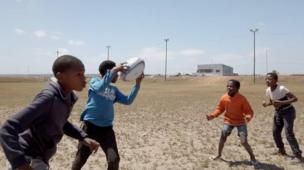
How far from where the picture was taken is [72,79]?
12.1 feet

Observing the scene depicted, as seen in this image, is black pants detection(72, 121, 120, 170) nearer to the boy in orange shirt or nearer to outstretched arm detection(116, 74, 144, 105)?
outstretched arm detection(116, 74, 144, 105)

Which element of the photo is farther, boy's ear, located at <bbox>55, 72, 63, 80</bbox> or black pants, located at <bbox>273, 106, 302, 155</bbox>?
black pants, located at <bbox>273, 106, 302, 155</bbox>

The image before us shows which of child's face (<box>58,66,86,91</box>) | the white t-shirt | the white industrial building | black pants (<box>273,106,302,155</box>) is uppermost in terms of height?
the white industrial building

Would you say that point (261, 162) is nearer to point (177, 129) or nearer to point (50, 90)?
point (177, 129)

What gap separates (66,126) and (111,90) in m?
2.25

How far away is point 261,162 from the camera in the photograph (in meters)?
9.52

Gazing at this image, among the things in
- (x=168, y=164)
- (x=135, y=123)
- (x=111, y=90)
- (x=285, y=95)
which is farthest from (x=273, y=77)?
(x=135, y=123)

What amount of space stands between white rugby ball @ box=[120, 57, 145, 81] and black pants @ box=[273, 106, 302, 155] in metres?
4.71

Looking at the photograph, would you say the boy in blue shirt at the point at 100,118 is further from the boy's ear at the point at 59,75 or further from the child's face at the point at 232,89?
the child's face at the point at 232,89

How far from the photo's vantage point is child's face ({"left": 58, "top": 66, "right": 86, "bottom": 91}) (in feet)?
12.0

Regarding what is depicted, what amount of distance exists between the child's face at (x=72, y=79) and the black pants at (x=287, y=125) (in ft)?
22.6

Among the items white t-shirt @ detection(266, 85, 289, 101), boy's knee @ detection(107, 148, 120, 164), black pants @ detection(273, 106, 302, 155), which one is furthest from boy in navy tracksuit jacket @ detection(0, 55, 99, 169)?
black pants @ detection(273, 106, 302, 155)

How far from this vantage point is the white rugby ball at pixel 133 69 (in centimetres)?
585

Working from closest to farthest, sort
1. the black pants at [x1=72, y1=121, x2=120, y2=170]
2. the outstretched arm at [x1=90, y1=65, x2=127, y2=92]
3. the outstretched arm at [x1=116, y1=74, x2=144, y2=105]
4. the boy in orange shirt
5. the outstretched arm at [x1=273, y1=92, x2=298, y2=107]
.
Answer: the outstretched arm at [x1=90, y1=65, x2=127, y2=92] < the black pants at [x1=72, y1=121, x2=120, y2=170] < the outstretched arm at [x1=116, y1=74, x2=144, y2=105] < the boy in orange shirt < the outstretched arm at [x1=273, y1=92, x2=298, y2=107]
